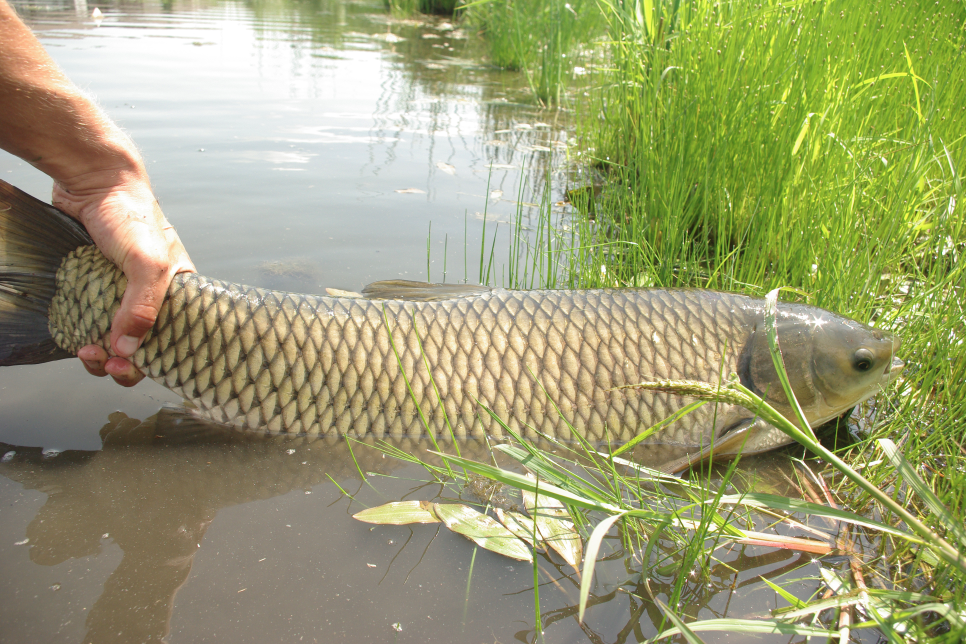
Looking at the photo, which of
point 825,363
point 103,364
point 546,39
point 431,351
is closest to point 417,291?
point 431,351

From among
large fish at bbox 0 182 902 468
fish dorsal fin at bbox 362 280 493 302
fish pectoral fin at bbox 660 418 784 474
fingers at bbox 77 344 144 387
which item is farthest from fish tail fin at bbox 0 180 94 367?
fish pectoral fin at bbox 660 418 784 474

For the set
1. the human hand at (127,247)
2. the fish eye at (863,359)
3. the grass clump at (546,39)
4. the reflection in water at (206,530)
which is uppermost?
the grass clump at (546,39)

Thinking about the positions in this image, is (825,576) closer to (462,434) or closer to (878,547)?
(878,547)

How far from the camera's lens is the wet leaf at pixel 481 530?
1642 millimetres

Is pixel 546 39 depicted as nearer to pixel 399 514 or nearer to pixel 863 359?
pixel 863 359

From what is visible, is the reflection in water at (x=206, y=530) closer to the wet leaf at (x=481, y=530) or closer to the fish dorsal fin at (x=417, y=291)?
the wet leaf at (x=481, y=530)

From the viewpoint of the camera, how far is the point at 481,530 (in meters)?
1.71

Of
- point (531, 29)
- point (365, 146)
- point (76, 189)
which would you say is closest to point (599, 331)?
point (76, 189)

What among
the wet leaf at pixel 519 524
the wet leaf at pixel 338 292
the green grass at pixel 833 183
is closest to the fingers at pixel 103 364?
the wet leaf at pixel 338 292

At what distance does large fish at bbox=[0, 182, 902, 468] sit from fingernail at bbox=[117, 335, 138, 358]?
45mm

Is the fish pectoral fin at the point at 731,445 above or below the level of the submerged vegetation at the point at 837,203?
below

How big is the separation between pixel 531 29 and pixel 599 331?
7.21 meters

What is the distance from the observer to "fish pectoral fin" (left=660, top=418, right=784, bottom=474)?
6.34 feet

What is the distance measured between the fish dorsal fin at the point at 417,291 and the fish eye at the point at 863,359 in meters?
1.29
